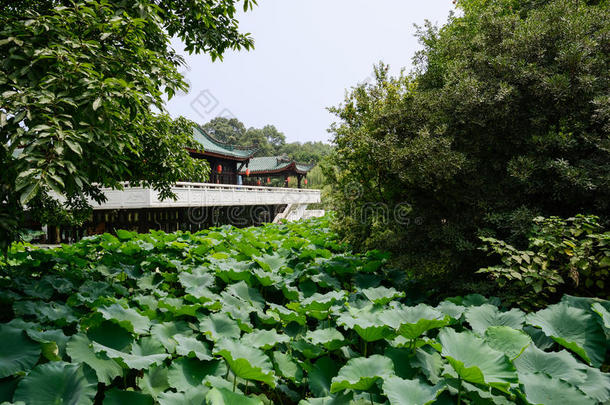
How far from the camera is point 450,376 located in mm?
1617

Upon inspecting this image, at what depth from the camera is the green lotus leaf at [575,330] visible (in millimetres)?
1770

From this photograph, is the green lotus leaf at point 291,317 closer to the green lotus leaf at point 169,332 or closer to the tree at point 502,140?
the green lotus leaf at point 169,332

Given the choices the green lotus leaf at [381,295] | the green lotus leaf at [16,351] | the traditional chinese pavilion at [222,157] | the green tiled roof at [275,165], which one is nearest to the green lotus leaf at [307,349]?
the green lotus leaf at [381,295]

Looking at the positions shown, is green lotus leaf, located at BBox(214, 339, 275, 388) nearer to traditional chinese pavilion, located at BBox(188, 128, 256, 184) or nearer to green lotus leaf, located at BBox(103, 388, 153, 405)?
green lotus leaf, located at BBox(103, 388, 153, 405)

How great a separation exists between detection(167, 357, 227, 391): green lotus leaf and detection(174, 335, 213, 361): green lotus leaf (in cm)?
4

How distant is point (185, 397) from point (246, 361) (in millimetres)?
300

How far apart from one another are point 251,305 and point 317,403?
3.87ft

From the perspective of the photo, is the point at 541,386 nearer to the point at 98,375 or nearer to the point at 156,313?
the point at 98,375

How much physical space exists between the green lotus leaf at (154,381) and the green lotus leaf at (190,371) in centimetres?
9

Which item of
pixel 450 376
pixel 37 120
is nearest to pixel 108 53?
pixel 37 120

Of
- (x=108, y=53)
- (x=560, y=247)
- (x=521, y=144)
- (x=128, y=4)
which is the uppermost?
(x=128, y=4)

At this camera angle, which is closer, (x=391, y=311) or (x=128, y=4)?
(x=391, y=311)

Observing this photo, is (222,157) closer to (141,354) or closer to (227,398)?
(141,354)

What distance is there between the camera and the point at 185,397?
1.49 m
